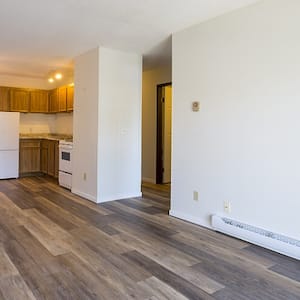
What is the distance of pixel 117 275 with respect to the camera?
2.38 metres

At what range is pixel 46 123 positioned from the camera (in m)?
7.91

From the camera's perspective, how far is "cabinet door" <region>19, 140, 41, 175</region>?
7.01m

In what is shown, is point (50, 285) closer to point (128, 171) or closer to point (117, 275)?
point (117, 275)

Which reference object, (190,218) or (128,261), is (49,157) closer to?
(190,218)

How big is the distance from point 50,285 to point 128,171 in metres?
2.91

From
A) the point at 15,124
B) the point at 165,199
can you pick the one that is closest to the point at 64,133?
the point at 15,124

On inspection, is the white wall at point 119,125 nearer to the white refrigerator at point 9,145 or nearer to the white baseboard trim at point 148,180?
the white baseboard trim at point 148,180

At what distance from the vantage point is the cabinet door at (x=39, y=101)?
7.33 meters

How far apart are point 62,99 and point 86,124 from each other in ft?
7.59

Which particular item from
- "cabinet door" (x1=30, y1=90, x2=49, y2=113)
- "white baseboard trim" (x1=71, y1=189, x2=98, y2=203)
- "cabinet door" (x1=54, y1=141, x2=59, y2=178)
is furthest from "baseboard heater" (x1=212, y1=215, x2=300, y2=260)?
"cabinet door" (x1=30, y1=90, x2=49, y2=113)

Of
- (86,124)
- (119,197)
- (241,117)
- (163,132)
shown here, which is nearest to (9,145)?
(86,124)

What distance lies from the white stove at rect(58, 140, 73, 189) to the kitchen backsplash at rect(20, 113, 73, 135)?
1506 mm

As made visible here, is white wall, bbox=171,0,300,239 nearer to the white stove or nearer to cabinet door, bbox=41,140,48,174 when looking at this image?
the white stove

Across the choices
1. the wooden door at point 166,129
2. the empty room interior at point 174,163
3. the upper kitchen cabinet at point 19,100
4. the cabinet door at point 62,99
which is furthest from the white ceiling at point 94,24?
the upper kitchen cabinet at point 19,100
